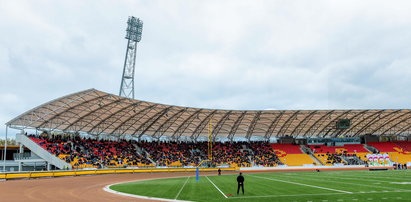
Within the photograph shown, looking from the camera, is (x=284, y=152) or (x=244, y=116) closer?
(x=244, y=116)

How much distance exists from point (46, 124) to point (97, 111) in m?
8.78

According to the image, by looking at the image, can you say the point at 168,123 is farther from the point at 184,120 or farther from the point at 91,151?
the point at 91,151

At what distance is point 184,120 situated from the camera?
214 ft

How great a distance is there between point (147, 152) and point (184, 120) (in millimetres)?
9906

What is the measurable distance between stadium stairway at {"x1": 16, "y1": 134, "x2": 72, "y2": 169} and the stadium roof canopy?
2.16 metres

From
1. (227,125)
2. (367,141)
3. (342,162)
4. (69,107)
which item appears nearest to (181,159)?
(227,125)

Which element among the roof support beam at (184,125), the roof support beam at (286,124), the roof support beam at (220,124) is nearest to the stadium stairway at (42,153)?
the roof support beam at (184,125)

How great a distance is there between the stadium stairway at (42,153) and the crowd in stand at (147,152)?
0.92 m

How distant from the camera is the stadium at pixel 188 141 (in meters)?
46.8

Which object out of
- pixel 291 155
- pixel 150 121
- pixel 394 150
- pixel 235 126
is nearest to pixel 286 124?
pixel 291 155

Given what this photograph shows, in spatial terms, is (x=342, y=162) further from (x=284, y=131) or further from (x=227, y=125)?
(x=227, y=125)

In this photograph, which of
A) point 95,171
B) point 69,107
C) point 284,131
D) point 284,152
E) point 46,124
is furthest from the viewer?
point 284,131

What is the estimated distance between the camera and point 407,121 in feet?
251

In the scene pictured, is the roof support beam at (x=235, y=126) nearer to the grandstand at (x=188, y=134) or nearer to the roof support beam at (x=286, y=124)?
the grandstand at (x=188, y=134)
